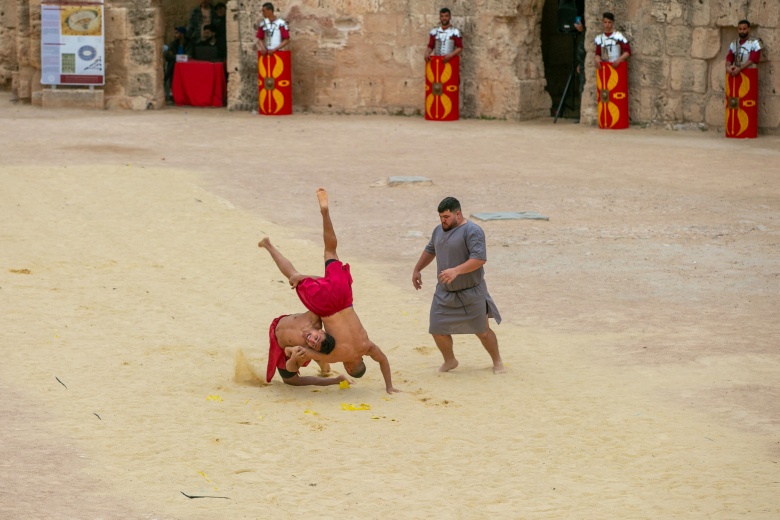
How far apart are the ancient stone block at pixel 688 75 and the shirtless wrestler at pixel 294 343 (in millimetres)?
12838

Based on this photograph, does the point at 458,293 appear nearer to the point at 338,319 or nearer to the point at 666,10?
the point at 338,319

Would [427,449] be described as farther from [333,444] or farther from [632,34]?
[632,34]

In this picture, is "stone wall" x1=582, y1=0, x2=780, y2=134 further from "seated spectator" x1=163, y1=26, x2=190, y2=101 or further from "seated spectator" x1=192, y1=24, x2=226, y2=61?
"seated spectator" x1=163, y1=26, x2=190, y2=101

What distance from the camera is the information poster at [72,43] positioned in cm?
2116

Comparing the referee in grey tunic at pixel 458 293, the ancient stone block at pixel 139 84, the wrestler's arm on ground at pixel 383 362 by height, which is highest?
the ancient stone block at pixel 139 84

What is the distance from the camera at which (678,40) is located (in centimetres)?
1886

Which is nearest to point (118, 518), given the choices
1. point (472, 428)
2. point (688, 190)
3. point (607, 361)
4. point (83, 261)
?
point (472, 428)

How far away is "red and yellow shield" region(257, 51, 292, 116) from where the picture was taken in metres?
20.5

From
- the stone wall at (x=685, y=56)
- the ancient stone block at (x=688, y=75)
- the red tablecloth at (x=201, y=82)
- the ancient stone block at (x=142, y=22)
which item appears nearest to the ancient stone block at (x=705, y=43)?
the stone wall at (x=685, y=56)

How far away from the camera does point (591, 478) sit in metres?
5.89

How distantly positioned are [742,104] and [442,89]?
484 centimetres

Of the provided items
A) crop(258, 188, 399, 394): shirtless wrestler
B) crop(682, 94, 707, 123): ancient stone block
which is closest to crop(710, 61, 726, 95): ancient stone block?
crop(682, 94, 707, 123): ancient stone block

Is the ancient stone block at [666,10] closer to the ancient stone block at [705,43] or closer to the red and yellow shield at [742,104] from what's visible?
the ancient stone block at [705,43]

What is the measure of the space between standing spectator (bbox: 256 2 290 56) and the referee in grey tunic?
519 inches
